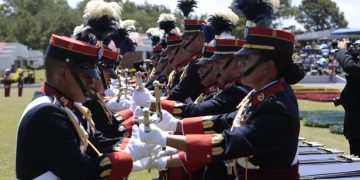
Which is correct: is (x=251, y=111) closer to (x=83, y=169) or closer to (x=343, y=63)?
(x=83, y=169)

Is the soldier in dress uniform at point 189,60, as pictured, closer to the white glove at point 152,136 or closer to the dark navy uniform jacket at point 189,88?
the dark navy uniform jacket at point 189,88

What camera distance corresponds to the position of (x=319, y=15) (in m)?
78.3

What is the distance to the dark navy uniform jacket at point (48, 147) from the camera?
315 centimetres

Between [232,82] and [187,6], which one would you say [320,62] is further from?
[232,82]

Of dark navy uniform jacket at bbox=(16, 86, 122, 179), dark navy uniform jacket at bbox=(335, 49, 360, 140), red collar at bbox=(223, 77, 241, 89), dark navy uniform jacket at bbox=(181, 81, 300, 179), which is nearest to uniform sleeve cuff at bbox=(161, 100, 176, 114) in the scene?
red collar at bbox=(223, 77, 241, 89)

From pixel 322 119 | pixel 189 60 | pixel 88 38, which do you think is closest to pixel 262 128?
pixel 88 38

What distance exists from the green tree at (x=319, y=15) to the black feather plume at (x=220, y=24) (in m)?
73.2

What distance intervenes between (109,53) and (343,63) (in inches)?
115

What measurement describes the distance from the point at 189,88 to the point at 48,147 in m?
3.57

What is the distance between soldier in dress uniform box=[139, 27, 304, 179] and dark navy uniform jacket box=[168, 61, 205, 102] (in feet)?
9.07

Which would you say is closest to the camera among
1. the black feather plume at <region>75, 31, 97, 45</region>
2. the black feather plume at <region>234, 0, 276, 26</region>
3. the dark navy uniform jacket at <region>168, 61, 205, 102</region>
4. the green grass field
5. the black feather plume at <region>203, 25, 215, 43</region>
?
the black feather plume at <region>234, 0, 276, 26</region>

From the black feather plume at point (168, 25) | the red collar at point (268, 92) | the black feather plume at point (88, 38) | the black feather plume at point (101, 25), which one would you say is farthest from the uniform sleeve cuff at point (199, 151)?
the black feather plume at point (168, 25)

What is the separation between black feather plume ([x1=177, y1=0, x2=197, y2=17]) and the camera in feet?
26.9

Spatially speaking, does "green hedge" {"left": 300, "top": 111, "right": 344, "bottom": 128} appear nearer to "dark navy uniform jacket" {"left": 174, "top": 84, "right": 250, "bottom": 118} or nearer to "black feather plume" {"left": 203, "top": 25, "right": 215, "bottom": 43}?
"black feather plume" {"left": 203, "top": 25, "right": 215, "bottom": 43}
